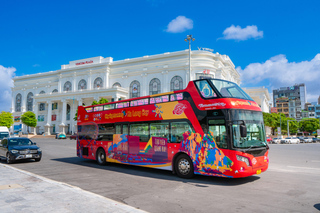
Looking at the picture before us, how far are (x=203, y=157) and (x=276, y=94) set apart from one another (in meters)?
150

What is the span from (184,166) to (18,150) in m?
9.32

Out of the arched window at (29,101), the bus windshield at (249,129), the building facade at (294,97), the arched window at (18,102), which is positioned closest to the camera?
the bus windshield at (249,129)

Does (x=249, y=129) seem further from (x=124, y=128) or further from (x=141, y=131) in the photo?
(x=124, y=128)

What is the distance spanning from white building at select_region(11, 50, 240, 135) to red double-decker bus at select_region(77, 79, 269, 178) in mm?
43761

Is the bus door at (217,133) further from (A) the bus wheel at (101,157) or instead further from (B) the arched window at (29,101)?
(B) the arched window at (29,101)

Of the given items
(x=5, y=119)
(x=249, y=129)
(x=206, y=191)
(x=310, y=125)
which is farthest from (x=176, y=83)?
(x=310, y=125)

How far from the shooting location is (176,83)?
58.2m

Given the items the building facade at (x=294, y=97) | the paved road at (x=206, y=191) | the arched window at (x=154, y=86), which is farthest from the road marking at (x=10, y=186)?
the building facade at (x=294, y=97)

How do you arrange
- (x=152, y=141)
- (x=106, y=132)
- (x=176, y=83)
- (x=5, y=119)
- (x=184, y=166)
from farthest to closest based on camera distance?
(x=5, y=119) → (x=176, y=83) → (x=106, y=132) → (x=152, y=141) → (x=184, y=166)

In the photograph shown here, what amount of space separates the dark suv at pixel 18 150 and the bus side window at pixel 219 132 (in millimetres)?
10193

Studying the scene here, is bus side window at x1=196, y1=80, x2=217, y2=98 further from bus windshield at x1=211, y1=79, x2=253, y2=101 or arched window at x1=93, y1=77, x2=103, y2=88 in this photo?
arched window at x1=93, y1=77, x2=103, y2=88

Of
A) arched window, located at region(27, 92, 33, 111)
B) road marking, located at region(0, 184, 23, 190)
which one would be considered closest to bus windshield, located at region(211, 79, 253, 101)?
road marking, located at region(0, 184, 23, 190)

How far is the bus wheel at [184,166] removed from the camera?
8.53 metres

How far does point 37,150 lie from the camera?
1333cm
